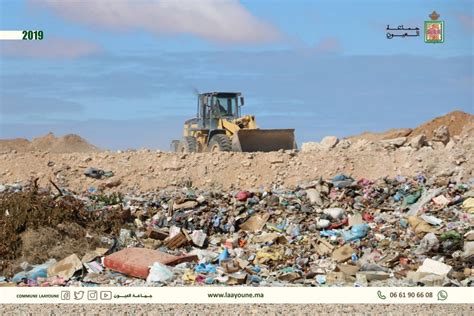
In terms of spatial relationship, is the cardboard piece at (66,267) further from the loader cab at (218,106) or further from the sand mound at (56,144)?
the sand mound at (56,144)

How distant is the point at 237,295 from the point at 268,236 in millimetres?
3427

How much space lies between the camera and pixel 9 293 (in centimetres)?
714

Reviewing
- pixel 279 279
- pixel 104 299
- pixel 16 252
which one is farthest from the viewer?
pixel 16 252

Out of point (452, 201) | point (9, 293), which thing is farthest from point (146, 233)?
point (452, 201)

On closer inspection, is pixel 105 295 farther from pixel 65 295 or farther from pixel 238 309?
pixel 238 309

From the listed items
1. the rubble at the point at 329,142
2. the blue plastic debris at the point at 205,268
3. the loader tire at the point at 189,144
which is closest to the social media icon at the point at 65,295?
the blue plastic debris at the point at 205,268

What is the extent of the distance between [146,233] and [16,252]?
2115mm

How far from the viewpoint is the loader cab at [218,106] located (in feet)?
60.6

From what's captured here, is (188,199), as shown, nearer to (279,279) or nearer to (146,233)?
(146,233)

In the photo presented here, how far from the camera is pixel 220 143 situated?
18.3 metres

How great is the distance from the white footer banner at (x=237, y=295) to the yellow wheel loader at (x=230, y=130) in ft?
35.8

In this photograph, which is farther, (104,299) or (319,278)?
(319,278)

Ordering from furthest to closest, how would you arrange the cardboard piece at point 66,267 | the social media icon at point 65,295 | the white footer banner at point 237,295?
the cardboard piece at point 66,267 → the social media icon at point 65,295 → the white footer banner at point 237,295

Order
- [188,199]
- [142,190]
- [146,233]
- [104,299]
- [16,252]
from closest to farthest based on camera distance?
[104,299] → [16,252] → [146,233] → [188,199] → [142,190]
